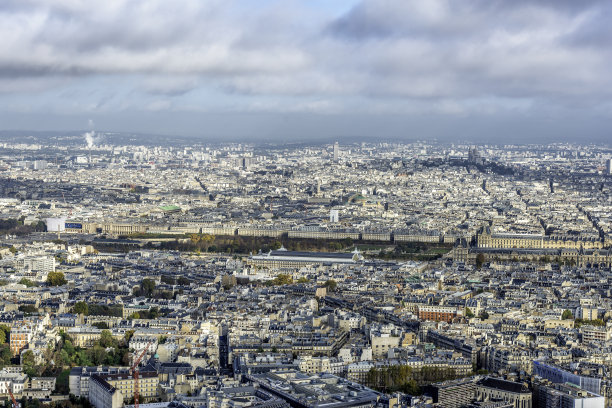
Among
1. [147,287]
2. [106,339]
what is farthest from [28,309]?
[147,287]

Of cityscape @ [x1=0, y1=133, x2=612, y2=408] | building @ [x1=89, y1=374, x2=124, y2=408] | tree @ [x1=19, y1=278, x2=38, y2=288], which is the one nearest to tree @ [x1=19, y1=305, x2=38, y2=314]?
cityscape @ [x1=0, y1=133, x2=612, y2=408]

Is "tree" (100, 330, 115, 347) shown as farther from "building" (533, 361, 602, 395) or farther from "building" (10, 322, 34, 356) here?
"building" (533, 361, 602, 395)

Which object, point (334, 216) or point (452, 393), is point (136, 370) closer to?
point (452, 393)

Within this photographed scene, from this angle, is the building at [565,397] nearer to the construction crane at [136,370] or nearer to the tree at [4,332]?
the construction crane at [136,370]

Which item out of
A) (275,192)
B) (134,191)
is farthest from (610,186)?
(134,191)

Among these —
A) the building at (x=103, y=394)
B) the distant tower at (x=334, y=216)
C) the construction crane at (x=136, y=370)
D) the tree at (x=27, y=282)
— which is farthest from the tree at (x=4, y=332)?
the distant tower at (x=334, y=216)

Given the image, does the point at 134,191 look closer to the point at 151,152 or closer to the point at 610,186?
the point at 610,186
